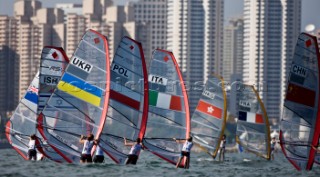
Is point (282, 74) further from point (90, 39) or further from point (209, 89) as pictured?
point (90, 39)

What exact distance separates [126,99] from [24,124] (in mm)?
6939

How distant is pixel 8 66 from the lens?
173 metres

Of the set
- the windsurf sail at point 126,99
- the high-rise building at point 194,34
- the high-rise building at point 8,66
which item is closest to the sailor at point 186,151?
the windsurf sail at point 126,99

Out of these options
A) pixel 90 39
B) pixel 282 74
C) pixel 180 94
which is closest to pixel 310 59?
pixel 180 94

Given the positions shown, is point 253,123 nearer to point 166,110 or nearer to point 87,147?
A: point 166,110

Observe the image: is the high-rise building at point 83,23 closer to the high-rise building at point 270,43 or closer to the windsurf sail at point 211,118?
the high-rise building at point 270,43

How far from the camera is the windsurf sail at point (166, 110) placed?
3738cm

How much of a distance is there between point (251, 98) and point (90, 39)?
58.0 feet

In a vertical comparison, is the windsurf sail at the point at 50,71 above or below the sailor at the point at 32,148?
above

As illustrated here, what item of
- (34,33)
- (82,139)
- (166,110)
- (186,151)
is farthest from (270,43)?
(82,139)

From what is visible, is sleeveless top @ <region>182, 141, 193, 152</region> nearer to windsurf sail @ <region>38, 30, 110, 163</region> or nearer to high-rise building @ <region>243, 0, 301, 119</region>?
windsurf sail @ <region>38, 30, 110, 163</region>

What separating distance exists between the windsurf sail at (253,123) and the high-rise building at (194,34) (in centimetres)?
12071

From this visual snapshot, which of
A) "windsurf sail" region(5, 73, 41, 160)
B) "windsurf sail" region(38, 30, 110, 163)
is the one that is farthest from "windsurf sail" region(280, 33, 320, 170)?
"windsurf sail" region(5, 73, 41, 160)

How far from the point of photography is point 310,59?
36469 millimetres
